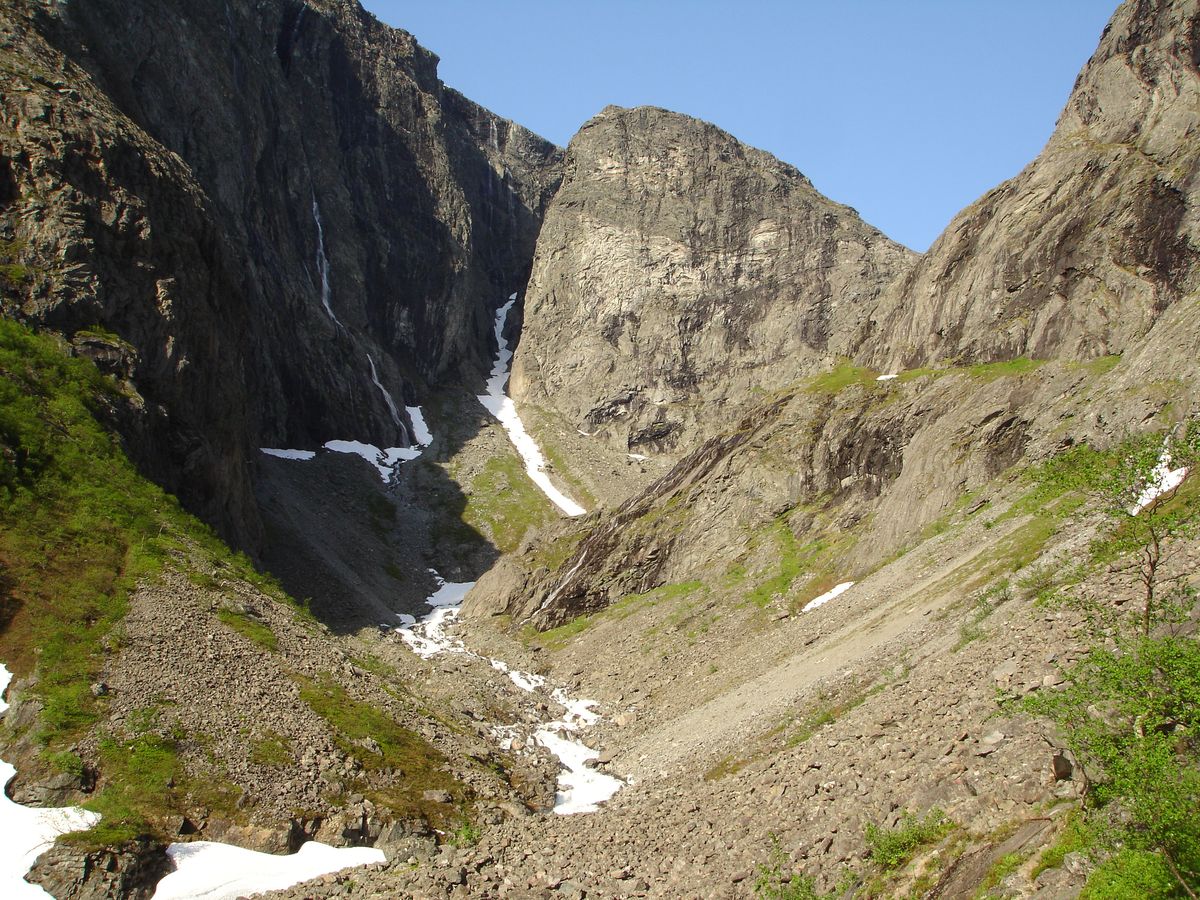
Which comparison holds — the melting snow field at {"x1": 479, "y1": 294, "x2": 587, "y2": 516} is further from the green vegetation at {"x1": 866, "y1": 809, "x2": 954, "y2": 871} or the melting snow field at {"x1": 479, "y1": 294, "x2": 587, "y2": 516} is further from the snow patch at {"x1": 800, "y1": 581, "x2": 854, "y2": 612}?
the green vegetation at {"x1": 866, "y1": 809, "x2": 954, "y2": 871}

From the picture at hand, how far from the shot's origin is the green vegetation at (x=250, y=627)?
38.8 m

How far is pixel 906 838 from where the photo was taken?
16.9m

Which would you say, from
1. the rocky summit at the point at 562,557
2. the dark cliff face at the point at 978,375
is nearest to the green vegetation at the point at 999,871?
the rocky summit at the point at 562,557

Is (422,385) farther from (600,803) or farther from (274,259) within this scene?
(600,803)

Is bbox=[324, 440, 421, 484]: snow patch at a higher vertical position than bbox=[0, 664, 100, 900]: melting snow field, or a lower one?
higher

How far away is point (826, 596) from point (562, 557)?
30443 mm

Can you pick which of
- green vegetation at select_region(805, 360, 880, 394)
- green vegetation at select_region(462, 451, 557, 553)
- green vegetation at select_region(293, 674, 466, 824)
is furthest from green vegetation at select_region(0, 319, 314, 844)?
green vegetation at select_region(462, 451, 557, 553)

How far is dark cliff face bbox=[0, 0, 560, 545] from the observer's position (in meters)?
55.4

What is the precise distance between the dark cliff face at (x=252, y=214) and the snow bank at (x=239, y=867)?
3220 cm

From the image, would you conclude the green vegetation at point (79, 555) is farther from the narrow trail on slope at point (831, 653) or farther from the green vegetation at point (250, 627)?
the narrow trail on slope at point (831, 653)

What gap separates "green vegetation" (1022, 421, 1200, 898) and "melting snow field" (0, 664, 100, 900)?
84.4 feet

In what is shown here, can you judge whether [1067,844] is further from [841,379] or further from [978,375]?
[841,379]

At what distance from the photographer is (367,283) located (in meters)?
130

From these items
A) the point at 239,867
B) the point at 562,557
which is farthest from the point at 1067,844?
the point at 562,557
